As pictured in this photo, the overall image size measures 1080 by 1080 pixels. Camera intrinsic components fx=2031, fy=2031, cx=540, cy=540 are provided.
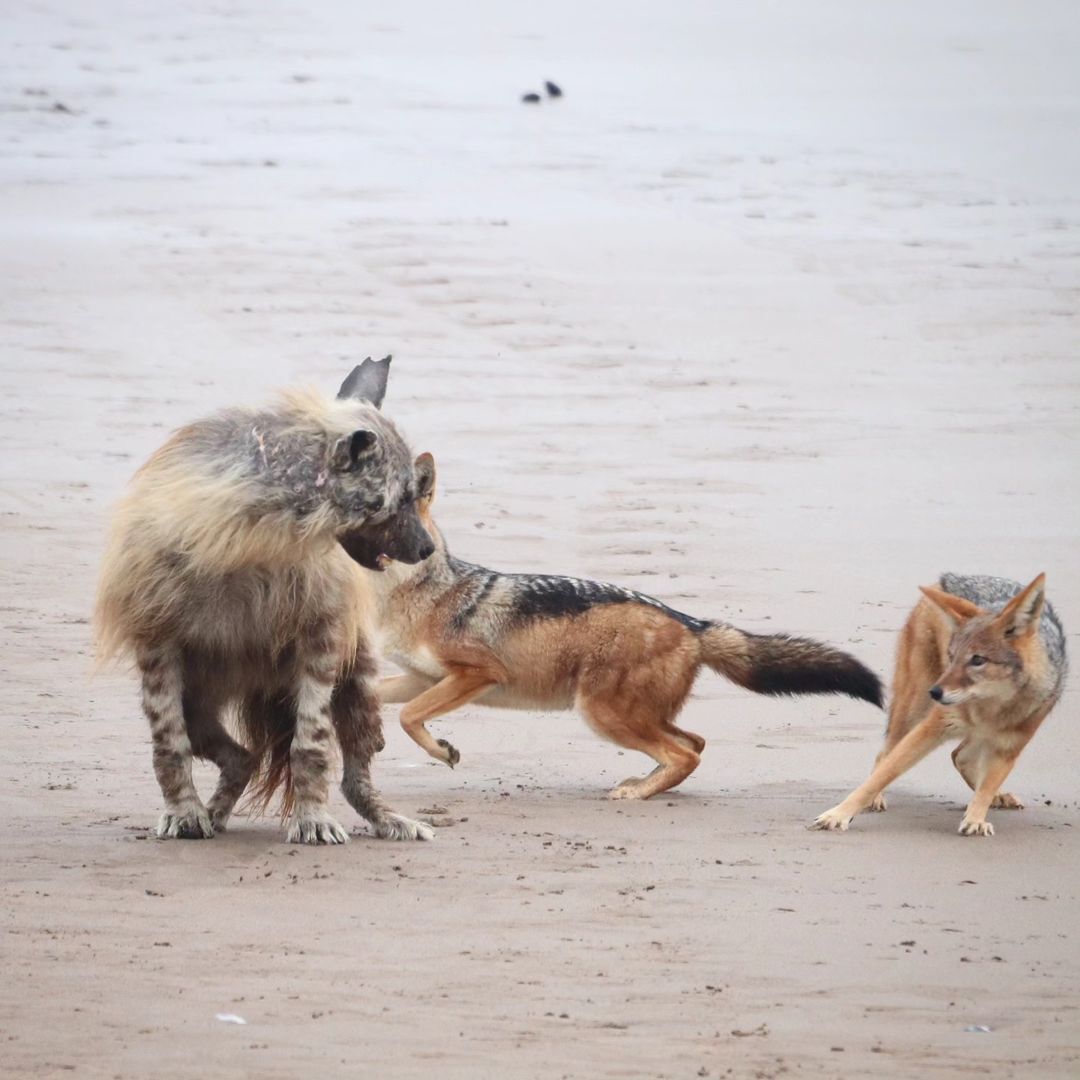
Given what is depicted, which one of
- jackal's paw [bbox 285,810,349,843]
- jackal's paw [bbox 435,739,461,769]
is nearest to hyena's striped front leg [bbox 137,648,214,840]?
jackal's paw [bbox 285,810,349,843]

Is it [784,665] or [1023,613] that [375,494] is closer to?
[784,665]

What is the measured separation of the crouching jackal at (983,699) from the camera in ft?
29.1

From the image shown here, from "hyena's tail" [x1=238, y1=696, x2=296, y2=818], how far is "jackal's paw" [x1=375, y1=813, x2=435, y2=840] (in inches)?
16.0

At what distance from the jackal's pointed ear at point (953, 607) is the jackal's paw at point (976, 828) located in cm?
97

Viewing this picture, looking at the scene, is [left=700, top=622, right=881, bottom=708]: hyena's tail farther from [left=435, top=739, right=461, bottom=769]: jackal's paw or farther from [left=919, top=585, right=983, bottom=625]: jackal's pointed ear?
[left=435, top=739, right=461, bottom=769]: jackal's paw

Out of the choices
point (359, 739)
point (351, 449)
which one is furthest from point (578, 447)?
point (351, 449)

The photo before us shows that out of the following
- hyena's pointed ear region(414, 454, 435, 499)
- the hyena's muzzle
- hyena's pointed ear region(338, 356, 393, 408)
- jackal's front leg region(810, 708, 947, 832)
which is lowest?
jackal's front leg region(810, 708, 947, 832)

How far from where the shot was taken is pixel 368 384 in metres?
8.73

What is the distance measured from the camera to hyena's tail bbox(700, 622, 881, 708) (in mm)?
9812

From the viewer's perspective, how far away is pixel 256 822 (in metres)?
8.95

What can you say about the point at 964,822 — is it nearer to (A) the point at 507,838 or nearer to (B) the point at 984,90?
(A) the point at 507,838

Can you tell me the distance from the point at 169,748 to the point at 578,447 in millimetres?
8077

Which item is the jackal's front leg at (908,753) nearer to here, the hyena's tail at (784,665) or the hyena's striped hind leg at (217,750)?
the hyena's tail at (784,665)

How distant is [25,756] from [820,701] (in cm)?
437
